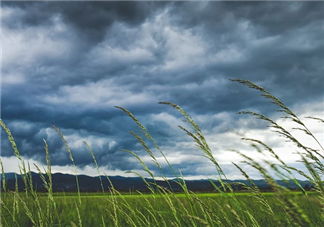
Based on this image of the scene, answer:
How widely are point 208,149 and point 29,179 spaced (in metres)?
2.05

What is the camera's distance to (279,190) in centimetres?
129

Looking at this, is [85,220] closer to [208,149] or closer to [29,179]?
[29,179]

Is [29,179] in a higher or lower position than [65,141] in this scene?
lower

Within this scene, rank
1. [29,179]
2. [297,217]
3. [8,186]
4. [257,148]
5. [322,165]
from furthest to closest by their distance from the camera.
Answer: [8,186]
[29,179]
[322,165]
[257,148]
[297,217]

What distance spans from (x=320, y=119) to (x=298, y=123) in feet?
1.27

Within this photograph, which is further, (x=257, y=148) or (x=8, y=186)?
(x=8, y=186)

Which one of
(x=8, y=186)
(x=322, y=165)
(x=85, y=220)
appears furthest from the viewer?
(x=85, y=220)

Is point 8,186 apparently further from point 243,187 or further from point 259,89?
point 259,89

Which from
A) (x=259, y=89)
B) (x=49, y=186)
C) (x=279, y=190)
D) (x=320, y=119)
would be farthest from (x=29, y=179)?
(x=320, y=119)

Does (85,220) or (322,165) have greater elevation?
(322,165)

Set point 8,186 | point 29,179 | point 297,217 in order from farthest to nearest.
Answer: point 8,186, point 29,179, point 297,217

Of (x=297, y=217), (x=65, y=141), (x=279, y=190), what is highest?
(x=65, y=141)

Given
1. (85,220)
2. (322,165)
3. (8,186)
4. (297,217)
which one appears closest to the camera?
(297,217)

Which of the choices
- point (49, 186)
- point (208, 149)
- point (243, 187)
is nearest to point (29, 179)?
point (49, 186)
